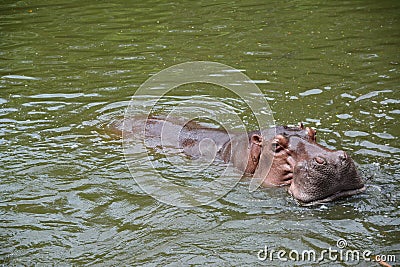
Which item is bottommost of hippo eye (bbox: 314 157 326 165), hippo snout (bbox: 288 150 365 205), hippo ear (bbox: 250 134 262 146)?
hippo snout (bbox: 288 150 365 205)

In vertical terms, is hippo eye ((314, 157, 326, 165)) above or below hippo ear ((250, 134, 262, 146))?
below

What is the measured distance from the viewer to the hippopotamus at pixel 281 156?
5816 millimetres

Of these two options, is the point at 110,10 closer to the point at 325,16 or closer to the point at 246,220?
the point at 325,16

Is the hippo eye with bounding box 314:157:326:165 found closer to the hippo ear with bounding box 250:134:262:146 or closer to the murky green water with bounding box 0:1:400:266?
the murky green water with bounding box 0:1:400:266

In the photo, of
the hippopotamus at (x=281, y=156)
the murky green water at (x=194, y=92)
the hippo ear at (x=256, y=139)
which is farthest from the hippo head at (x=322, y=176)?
the hippo ear at (x=256, y=139)

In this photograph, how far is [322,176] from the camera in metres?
5.77

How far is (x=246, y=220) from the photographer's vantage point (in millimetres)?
5891

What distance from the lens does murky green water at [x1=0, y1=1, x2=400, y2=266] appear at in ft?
18.4

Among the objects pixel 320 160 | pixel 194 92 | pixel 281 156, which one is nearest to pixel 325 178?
pixel 320 160

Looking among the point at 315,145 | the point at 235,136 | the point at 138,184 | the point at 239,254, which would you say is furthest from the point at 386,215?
the point at 138,184

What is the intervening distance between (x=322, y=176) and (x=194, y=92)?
4.20 meters

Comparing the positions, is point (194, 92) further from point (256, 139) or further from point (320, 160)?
point (320, 160)

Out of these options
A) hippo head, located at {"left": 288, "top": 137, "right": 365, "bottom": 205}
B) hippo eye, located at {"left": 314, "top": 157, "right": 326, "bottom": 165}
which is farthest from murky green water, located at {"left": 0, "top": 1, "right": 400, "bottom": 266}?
hippo eye, located at {"left": 314, "top": 157, "right": 326, "bottom": 165}

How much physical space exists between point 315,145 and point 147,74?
15.8 feet
